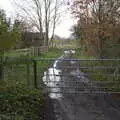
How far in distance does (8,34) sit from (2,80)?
1536 mm

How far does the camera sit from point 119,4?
42.0 feet

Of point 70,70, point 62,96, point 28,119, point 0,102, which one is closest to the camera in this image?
point 28,119

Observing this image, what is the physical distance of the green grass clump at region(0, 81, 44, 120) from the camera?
631 cm

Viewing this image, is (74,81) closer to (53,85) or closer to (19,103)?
(53,85)

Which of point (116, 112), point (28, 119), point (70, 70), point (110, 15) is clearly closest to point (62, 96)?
point (70, 70)

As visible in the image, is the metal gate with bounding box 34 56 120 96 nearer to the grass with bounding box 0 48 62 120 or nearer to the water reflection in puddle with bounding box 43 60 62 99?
the water reflection in puddle with bounding box 43 60 62 99

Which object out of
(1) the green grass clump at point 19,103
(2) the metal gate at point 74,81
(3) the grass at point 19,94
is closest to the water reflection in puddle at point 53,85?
(2) the metal gate at point 74,81

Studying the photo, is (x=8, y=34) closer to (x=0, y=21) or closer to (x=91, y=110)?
(x=0, y=21)

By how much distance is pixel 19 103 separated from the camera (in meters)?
7.06

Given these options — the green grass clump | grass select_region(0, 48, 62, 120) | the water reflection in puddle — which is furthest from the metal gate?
the green grass clump

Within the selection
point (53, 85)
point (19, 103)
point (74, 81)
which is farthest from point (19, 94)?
point (74, 81)

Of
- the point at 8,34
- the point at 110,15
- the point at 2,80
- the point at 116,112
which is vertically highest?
the point at 110,15

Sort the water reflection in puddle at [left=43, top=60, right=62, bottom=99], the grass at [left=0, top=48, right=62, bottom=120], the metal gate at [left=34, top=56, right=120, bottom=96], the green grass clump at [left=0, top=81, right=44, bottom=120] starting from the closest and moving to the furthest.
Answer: the green grass clump at [left=0, top=81, right=44, bottom=120] < the grass at [left=0, top=48, right=62, bottom=120] < the water reflection in puddle at [left=43, top=60, right=62, bottom=99] < the metal gate at [left=34, top=56, right=120, bottom=96]

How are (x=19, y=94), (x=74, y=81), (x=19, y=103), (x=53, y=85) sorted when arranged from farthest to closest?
(x=53, y=85)
(x=74, y=81)
(x=19, y=94)
(x=19, y=103)
